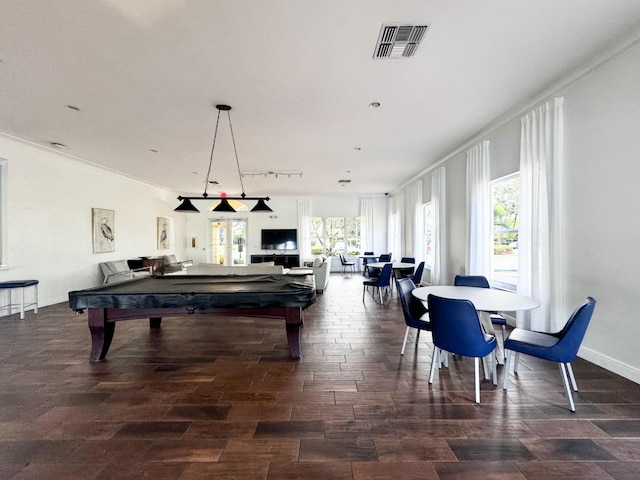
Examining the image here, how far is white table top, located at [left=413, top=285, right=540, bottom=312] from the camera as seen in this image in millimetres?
2529

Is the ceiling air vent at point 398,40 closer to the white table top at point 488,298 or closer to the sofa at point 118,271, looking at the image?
the white table top at point 488,298

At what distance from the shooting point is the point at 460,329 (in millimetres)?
2469

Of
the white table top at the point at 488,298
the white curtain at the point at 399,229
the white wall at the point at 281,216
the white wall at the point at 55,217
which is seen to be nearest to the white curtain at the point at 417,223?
the white curtain at the point at 399,229

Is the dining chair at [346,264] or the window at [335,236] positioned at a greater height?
the window at [335,236]

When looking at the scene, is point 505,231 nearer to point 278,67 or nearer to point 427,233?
point 427,233

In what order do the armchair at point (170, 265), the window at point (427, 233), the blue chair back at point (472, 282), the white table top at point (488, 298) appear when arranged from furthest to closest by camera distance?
the armchair at point (170, 265)
the window at point (427, 233)
the blue chair back at point (472, 282)
the white table top at point (488, 298)

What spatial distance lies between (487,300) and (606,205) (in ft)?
5.14

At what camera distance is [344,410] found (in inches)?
93.6

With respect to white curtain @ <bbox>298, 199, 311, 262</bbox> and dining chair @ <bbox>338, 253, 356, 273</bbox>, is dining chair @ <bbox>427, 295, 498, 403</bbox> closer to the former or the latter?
dining chair @ <bbox>338, 253, 356, 273</bbox>

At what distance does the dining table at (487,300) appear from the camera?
253cm

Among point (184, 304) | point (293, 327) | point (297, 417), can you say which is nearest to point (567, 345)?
point (297, 417)

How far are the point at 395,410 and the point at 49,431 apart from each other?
2.53m

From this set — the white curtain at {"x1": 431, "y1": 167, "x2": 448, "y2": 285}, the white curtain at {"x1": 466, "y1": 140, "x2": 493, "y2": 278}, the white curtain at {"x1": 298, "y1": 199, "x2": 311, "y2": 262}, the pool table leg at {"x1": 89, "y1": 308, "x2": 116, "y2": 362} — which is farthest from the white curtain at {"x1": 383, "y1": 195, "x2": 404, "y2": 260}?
the pool table leg at {"x1": 89, "y1": 308, "x2": 116, "y2": 362}

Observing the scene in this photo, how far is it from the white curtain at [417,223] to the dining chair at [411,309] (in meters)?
5.05
